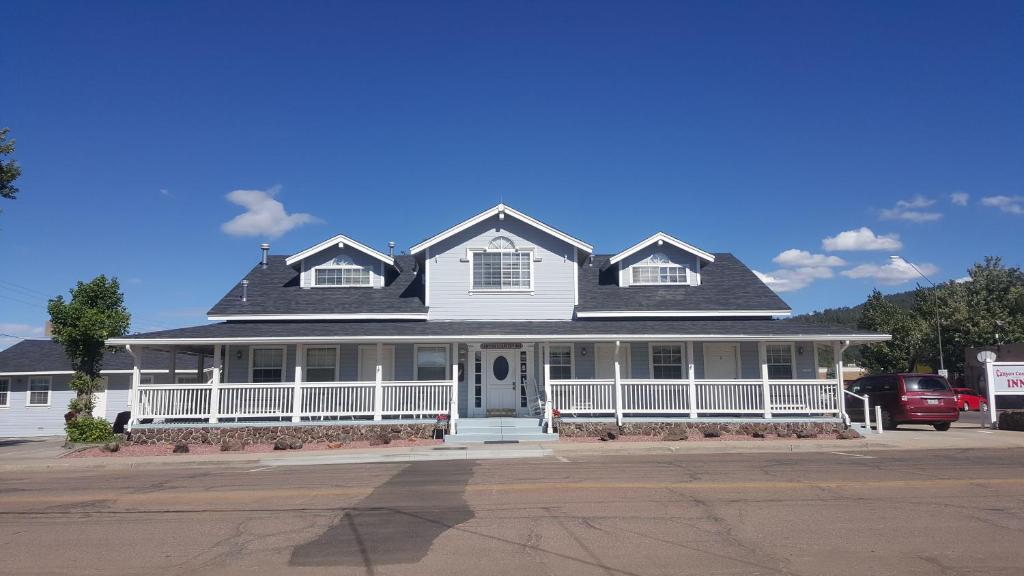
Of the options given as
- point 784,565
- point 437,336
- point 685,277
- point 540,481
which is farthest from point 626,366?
point 784,565

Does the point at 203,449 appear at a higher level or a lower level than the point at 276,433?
lower

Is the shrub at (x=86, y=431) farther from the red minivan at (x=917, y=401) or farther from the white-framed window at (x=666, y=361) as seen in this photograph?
the red minivan at (x=917, y=401)

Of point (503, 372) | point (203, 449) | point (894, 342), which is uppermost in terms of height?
point (894, 342)

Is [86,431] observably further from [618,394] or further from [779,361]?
[779,361]

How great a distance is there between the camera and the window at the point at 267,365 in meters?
21.7

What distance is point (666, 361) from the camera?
72.2 ft

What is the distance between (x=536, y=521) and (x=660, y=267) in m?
16.9

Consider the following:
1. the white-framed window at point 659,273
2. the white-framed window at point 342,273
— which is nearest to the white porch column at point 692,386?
the white-framed window at point 659,273

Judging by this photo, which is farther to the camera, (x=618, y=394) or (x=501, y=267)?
(x=501, y=267)

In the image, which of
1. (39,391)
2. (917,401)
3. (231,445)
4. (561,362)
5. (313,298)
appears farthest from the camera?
(39,391)

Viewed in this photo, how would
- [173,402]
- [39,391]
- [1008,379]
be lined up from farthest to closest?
1. [39,391]
2. [1008,379]
3. [173,402]

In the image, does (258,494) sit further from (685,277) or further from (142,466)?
(685,277)

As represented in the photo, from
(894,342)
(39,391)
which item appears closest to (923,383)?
(894,342)

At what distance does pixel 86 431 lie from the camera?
20406 millimetres
